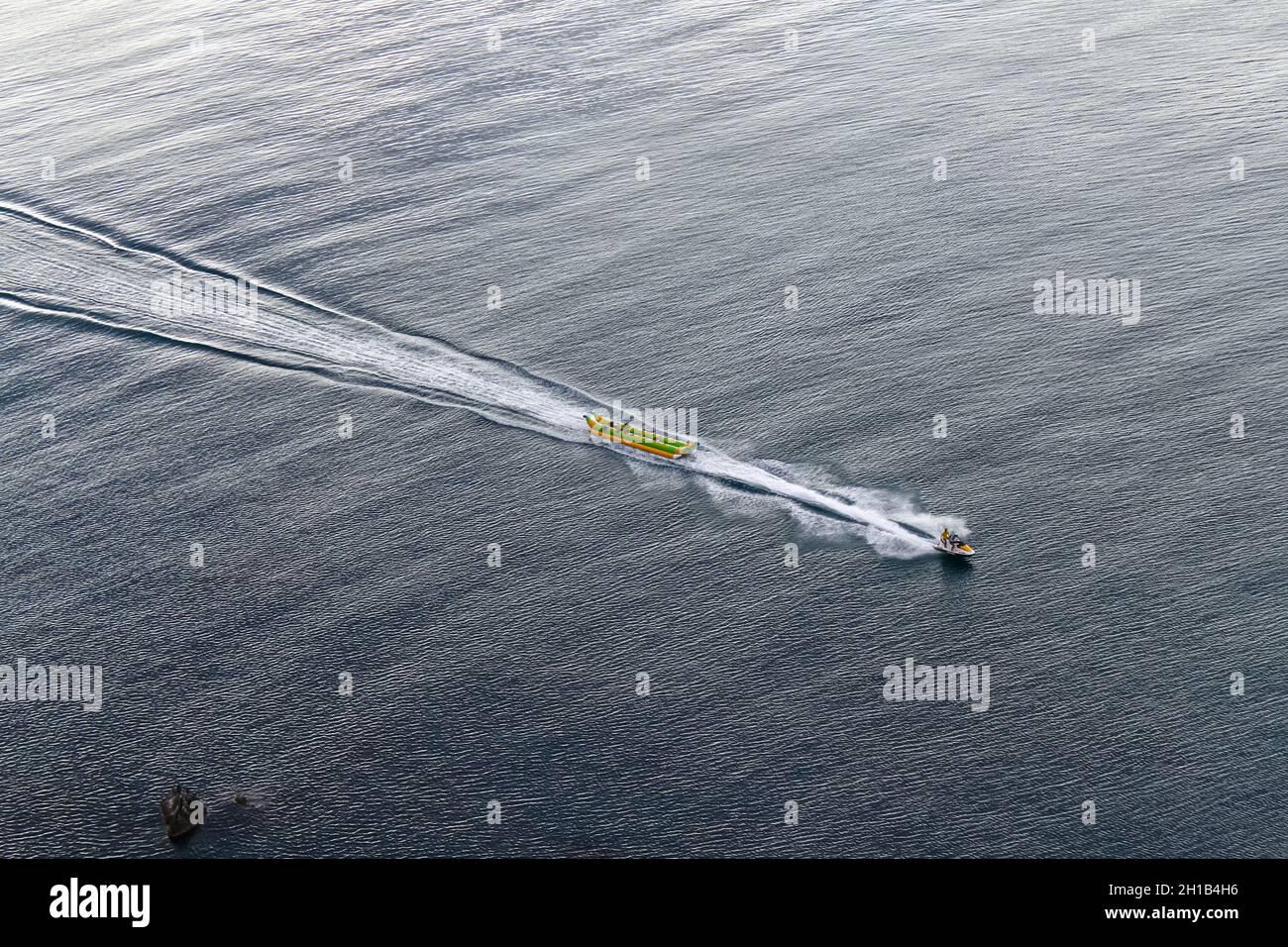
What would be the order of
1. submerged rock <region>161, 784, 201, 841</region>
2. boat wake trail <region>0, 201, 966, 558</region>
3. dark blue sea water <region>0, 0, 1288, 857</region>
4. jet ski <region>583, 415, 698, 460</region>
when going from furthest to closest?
1. jet ski <region>583, 415, 698, 460</region>
2. boat wake trail <region>0, 201, 966, 558</region>
3. dark blue sea water <region>0, 0, 1288, 857</region>
4. submerged rock <region>161, 784, 201, 841</region>

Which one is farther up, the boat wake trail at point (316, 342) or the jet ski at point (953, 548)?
the boat wake trail at point (316, 342)

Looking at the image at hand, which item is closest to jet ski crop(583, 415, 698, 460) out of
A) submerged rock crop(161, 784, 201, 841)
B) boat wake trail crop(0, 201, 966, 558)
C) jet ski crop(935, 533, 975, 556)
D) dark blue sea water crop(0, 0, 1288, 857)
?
boat wake trail crop(0, 201, 966, 558)

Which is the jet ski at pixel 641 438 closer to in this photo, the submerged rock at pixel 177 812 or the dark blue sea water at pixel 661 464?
the dark blue sea water at pixel 661 464

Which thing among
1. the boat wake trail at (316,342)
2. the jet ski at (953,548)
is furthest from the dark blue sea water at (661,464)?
the jet ski at (953,548)

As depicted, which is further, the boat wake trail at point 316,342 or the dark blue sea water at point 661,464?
the boat wake trail at point 316,342

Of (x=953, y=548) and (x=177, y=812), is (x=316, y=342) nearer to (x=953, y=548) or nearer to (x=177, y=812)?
(x=177, y=812)

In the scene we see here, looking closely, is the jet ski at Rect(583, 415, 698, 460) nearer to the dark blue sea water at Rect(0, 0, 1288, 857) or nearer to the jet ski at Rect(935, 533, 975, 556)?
the dark blue sea water at Rect(0, 0, 1288, 857)
